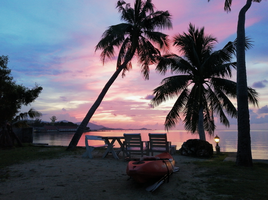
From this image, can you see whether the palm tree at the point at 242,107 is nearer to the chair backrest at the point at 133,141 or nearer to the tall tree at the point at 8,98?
the chair backrest at the point at 133,141

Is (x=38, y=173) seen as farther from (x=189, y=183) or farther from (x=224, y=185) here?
(x=224, y=185)

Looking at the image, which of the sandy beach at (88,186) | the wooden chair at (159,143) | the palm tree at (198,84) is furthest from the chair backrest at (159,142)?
the palm tree at (198,84)

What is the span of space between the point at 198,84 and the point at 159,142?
20.4 feet

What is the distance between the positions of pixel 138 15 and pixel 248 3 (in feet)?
27.4

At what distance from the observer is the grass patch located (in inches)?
145

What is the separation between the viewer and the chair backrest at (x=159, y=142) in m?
7.43

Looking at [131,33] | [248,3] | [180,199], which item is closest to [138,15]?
[131,33]

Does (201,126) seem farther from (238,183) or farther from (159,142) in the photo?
(238,183)

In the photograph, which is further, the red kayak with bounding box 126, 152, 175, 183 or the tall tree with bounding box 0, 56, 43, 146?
the tall tree with bounding box 0, 56, 43, 146

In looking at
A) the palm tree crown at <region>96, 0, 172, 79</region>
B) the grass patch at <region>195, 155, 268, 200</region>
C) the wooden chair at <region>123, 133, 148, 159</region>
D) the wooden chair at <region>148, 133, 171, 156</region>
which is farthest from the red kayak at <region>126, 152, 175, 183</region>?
the palm tree crown at <region>96, 0, 172, 79</region>

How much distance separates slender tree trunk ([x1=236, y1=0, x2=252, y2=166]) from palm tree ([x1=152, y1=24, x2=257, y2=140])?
474 cm

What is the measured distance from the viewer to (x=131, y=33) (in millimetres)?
14023

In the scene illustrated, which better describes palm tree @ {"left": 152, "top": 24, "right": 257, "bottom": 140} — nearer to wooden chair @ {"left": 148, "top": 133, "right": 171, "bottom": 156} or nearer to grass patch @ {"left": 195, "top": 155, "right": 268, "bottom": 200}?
wooden chair @ {"left": 148, "top": 133, "right": 171, "bottom": 156}

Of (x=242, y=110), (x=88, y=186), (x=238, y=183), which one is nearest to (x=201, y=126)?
(x=242, y=110)
